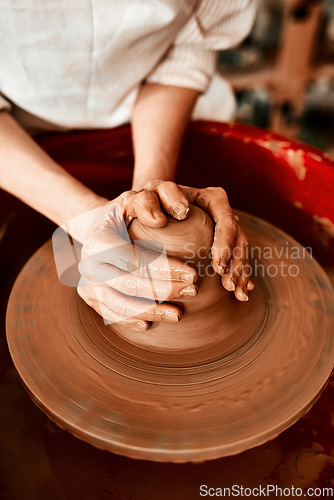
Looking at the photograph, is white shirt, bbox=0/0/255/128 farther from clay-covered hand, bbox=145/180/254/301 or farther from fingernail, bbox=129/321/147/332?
fingernail, bbox=129/321/147/332

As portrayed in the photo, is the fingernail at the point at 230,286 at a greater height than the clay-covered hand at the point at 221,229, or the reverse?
the clay-covered hand at the point at 221,229

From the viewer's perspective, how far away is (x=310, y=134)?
9.88 feet

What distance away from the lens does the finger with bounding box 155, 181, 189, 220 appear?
2.73 ft

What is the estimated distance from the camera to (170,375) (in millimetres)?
880

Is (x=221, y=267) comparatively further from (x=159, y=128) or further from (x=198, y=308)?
(x=159, y=128)

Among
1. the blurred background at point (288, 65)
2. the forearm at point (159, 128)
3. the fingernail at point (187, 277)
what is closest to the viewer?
the fingernail at point (187, 277)

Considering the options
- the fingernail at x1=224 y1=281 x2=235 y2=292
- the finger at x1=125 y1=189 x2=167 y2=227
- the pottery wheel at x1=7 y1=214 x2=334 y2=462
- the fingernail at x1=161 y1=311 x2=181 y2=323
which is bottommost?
the pottery wheel at x1=7 y1=214 x2=334 y2=462

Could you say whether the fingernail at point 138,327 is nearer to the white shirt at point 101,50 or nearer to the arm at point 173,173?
the arm at point 173,173

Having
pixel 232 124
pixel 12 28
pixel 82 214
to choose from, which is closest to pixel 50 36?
pixel 12 28

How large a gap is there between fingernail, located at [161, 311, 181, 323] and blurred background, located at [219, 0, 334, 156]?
211 centimetres

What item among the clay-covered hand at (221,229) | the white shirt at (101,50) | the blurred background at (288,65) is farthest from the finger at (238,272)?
the blurred background at (288,65)

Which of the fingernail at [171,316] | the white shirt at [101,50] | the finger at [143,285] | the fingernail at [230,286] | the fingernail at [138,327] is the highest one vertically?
the white shirt at [101,50]

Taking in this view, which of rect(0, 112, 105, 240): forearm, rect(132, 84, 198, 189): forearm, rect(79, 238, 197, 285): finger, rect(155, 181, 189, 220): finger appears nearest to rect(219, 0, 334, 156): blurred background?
rect(132, 84, 198, 189): forearm

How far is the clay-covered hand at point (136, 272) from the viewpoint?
0.81m
